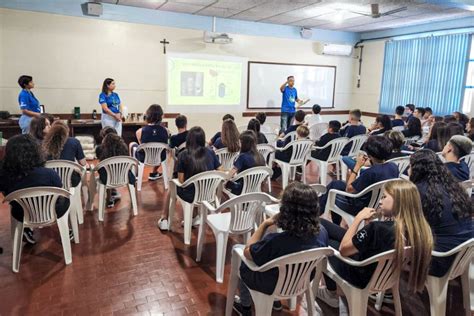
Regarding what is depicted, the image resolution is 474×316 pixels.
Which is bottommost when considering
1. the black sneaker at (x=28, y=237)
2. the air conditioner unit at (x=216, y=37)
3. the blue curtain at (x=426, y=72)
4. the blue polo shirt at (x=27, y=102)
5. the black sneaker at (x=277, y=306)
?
the black sneaker at (x=277, y=306)

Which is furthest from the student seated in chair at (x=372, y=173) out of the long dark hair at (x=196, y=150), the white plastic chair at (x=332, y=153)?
the white plastic chair at (x=332, y=153)

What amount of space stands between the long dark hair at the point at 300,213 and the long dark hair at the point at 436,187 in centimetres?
81

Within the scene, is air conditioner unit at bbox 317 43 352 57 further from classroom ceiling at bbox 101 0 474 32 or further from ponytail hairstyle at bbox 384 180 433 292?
ponytail hairstyle at bbox 384 180 433 292

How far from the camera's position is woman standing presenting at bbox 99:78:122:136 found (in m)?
5.87

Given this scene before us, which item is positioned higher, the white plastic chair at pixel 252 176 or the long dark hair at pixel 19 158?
the long dark hair at pixel 19 158

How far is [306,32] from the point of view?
8680 mm

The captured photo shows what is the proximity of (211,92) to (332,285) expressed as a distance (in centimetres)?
627

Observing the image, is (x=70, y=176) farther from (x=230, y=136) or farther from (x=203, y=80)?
(x=203, y=80)

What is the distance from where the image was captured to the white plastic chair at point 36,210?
259cm

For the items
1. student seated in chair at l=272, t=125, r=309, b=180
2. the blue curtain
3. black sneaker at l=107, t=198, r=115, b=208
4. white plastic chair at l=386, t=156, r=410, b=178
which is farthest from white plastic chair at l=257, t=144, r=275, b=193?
the blue curtain

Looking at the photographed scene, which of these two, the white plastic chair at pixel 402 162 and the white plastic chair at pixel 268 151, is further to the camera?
the white plastic chair at pixel 268 151

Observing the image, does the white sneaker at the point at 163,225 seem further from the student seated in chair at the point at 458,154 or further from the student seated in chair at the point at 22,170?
the student seated in chair at the point at 458,154

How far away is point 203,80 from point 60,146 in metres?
4.86

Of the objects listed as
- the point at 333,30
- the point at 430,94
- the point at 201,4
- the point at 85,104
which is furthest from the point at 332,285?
the point at 333,30
